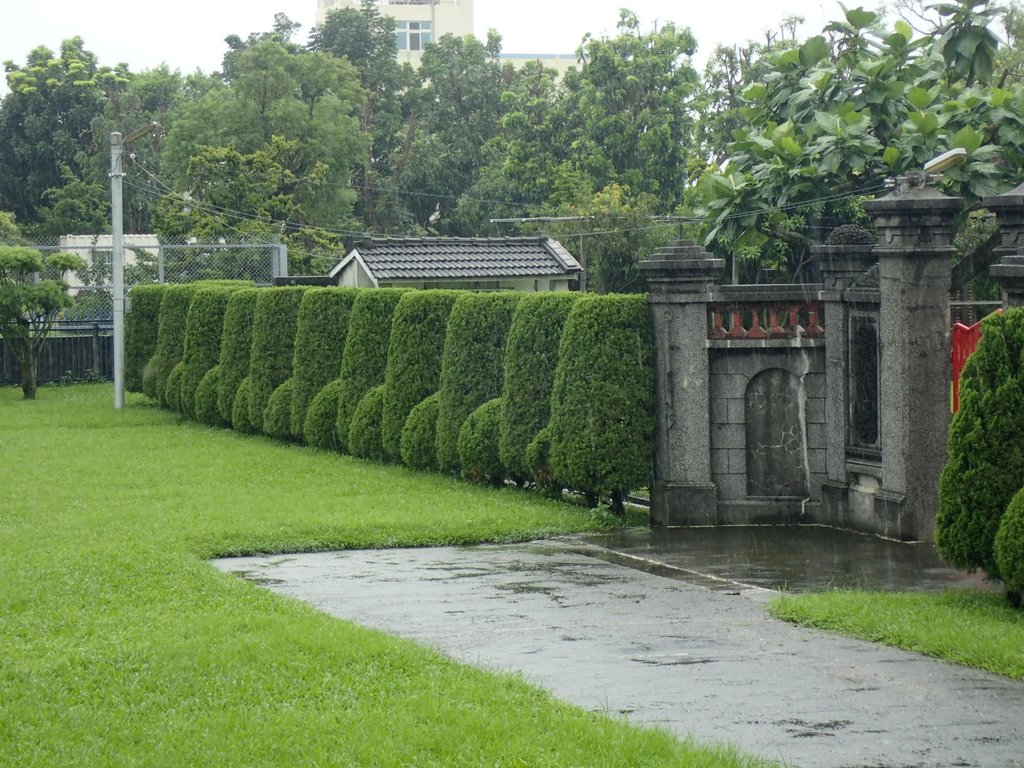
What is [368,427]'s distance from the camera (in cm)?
1945

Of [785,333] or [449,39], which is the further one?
[449,39]

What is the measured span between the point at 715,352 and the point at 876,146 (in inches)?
257

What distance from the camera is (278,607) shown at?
32.2ft

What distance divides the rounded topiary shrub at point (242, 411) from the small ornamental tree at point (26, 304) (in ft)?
26.2

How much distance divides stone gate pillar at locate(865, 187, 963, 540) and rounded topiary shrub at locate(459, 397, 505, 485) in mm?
4844

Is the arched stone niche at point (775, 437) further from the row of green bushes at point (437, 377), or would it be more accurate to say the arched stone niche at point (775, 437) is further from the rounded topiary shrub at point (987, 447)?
the rounded topiary shrub at point (987, 447)

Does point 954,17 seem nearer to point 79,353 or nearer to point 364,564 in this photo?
point 364,564

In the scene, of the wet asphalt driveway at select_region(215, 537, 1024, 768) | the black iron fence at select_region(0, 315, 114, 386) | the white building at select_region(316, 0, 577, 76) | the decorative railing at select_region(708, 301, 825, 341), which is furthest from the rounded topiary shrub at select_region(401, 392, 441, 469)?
the white building at select_region(316, 0, 577, 76)

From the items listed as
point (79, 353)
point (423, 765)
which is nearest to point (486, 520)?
point (423, 765)

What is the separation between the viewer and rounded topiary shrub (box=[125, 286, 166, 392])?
2922 centimetres

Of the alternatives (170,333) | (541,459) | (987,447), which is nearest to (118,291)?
(170,333)

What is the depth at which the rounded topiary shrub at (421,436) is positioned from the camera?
18000mm

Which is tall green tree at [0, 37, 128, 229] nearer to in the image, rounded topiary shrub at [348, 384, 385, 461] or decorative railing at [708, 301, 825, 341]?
rounded topiary shrub at [348, 384, 385, 461]

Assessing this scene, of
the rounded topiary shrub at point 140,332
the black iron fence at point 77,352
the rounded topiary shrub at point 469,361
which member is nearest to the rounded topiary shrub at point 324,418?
the rounded topiary shrub at point 469,361
